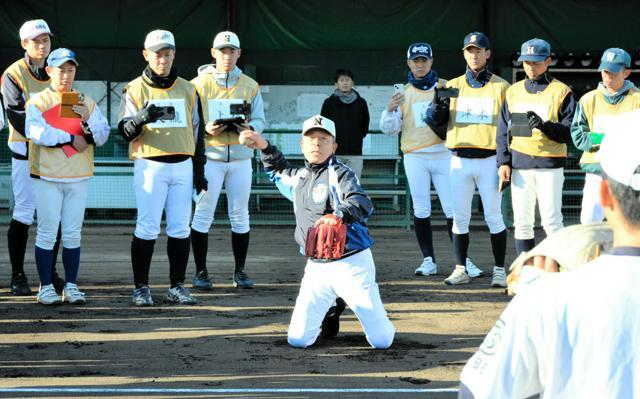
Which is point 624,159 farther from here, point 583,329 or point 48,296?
point 48,296

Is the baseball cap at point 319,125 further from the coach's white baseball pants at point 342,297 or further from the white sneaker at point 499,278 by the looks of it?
the white sneaker at point 499,278

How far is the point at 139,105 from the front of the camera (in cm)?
836

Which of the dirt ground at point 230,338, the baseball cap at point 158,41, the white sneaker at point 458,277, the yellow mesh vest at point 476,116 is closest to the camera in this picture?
the dirt ground at point 230,338

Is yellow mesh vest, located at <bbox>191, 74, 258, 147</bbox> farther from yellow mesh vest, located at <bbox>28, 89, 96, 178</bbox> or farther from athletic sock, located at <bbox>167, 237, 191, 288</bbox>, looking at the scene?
yellow mesh vest, located at <bbox>28, 89, 96, 178</bbox>

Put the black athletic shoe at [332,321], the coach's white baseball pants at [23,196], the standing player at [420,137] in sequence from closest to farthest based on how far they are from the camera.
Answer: the black athletic shoe at [332,321], the coach's white baseball pants at [23,196], the standing player at [420,137]

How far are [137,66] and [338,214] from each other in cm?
1083

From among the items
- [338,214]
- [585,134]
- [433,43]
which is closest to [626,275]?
[338,214]

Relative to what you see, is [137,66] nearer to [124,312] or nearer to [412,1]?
[412,1]

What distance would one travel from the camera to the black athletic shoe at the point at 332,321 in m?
7.27

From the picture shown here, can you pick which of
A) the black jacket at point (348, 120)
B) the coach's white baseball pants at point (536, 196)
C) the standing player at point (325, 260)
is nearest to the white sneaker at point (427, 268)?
the coach's white baseball pants at point (536, 196)

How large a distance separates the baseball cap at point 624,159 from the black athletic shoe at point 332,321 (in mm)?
5073

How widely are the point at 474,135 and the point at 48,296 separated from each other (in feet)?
12.9

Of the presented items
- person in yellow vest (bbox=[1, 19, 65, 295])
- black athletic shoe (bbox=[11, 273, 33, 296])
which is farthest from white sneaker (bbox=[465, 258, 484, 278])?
black athletic shoe (bbox=[11, 273, 33, 296])

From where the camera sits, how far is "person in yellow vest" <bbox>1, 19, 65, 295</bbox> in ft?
28.4
